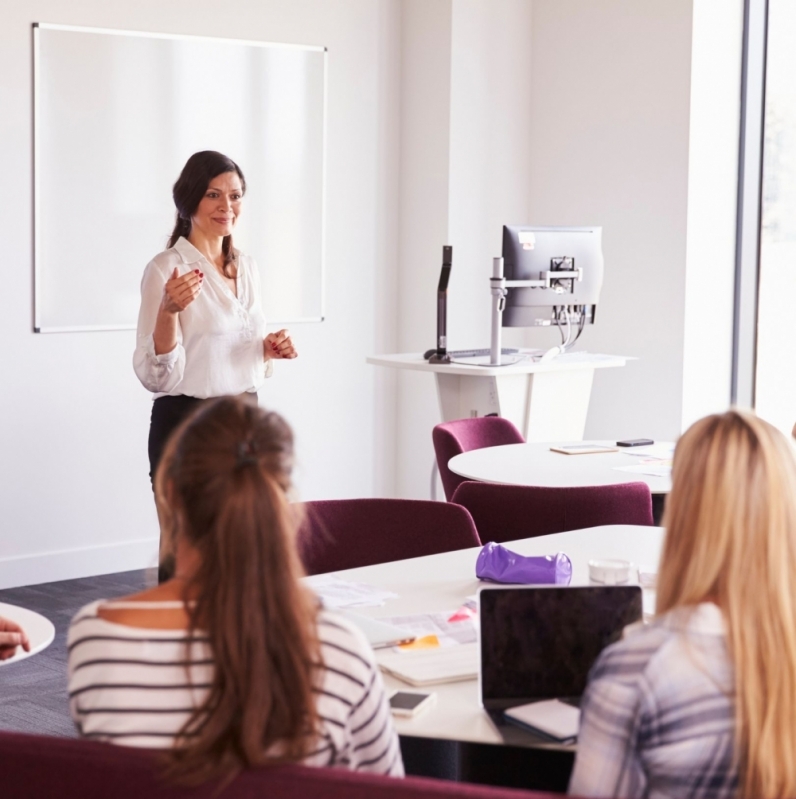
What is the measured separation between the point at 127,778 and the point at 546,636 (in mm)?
714

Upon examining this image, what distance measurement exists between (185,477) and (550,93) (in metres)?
5.48

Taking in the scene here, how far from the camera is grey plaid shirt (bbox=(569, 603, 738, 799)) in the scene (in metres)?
1.34

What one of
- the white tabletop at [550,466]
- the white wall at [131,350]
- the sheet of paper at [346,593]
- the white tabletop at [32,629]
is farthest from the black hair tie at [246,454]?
the white wall at [131,350]

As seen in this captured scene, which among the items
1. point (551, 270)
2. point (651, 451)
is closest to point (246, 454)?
point (651, 451)

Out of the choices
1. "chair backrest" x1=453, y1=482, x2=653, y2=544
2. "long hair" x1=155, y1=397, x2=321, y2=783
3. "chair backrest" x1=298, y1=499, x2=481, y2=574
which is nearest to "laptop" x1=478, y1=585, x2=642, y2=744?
"long hair" x1=155, y1=397, x2=321, y2=783

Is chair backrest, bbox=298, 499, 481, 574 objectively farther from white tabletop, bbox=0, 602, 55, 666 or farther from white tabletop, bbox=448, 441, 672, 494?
white tabletop, bbox=0, 602, 55, 666

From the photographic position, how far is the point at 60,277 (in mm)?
5195

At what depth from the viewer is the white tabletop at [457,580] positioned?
1.70 metres

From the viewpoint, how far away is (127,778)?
124cm

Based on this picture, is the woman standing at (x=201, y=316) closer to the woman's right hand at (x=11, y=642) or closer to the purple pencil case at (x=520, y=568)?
the purple pencil case at (x=520, y=568)

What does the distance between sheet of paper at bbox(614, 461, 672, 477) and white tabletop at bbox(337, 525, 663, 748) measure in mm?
750

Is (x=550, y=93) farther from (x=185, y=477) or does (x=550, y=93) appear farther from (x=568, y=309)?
(x=185, y=477)

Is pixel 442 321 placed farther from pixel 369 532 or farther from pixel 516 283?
pixel 369 532

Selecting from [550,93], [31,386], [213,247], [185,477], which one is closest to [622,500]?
[213,247]
